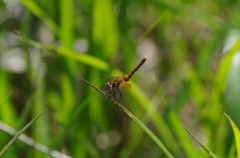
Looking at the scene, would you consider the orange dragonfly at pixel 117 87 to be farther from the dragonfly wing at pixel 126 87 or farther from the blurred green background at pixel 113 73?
the blurred green background at pixel 113 73

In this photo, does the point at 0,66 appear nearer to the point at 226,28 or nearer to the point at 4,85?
the point at 4,85

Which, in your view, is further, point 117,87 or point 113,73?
point 113,73

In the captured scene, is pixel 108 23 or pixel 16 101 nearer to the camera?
pixel 108 23

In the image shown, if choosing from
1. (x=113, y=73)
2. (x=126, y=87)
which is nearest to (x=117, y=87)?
(x=126, y=87)

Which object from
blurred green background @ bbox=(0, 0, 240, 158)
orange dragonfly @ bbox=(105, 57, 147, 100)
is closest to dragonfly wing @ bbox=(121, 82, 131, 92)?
orange dragonfly @ bbox=(105, 57, 147, 100)

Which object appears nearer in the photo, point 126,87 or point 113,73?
point 126,87

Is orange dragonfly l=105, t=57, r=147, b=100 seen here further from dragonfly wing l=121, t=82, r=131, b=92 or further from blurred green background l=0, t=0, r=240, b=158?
blurred green background l=0, t=0, r=240, b=158

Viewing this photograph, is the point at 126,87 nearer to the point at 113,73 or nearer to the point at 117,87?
the point at 117,87

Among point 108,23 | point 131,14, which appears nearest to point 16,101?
point 108,23
